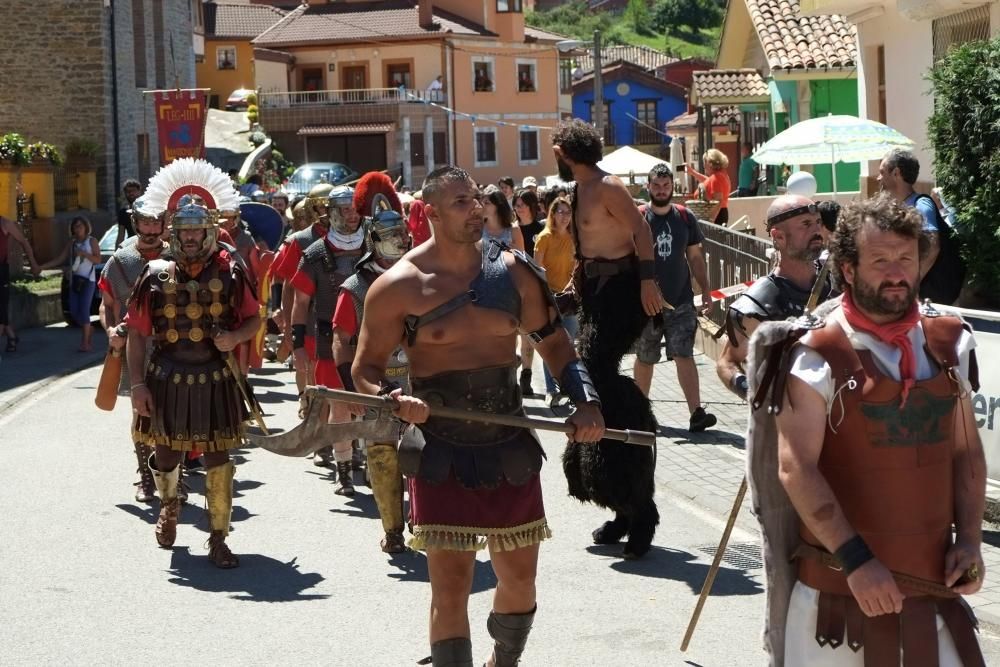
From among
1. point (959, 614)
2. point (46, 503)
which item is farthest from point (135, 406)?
point (959, 614)

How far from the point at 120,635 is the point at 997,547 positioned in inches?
164

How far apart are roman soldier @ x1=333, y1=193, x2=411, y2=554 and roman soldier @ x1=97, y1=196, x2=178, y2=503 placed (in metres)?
1.66

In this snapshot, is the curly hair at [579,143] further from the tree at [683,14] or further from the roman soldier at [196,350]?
the tree at [683,14]

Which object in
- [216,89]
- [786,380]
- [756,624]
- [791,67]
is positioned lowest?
[756,624]

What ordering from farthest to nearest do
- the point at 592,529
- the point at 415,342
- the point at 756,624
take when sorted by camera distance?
the point at 592,529
the point at 756,624
the point at 415,342

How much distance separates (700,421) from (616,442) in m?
3.59

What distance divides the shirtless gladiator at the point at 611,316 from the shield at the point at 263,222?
6.60 metres

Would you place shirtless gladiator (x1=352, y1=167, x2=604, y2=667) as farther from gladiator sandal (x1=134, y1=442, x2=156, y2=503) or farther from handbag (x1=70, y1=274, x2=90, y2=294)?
handbag (x1=70, y1=274, x2=90, y2=294)

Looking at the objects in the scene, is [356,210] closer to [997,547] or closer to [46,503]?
[46,503]

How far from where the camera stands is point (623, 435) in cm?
550

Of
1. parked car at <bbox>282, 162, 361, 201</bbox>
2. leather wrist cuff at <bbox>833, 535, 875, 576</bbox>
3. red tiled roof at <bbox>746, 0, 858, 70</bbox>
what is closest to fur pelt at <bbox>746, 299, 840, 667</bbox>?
leather wrist cuff at <bbox>833, 535, 875, 576</bbox>

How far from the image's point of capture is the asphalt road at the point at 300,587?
6.43 m

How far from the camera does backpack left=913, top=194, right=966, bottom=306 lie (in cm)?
1032

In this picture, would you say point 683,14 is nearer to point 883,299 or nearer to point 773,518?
point 773,518
